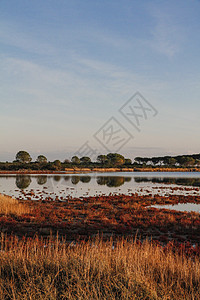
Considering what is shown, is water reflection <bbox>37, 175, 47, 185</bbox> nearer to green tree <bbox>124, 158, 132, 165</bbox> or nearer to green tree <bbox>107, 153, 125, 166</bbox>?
green tree <bbox>107, 153, 125, 166</bbox>

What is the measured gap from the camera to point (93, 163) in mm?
151000

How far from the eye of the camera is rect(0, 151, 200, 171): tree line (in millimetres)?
104000

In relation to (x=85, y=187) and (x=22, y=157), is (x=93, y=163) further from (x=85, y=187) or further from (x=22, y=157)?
(x=85, y=187)

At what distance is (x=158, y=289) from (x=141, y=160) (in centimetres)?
18642

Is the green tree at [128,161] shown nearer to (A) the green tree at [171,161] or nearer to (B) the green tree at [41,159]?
(A) the green tree at [171,161]

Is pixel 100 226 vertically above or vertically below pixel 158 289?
below

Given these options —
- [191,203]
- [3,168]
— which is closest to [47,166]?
[3,168]

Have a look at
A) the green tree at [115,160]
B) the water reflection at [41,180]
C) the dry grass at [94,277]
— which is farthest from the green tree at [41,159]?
the dry grass at [94,277]

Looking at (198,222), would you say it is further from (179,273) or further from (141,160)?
(141,160)

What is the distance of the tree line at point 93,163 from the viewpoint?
4094 inches

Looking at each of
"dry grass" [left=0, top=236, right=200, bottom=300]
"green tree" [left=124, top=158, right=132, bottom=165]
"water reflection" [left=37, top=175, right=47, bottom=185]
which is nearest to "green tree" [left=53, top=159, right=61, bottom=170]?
"water reflection" [left=37, top=175, right=47, bottom=185]

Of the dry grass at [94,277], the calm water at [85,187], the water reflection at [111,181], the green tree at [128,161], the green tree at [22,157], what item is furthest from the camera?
the green tree at [128,161]

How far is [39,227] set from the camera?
1376 cm

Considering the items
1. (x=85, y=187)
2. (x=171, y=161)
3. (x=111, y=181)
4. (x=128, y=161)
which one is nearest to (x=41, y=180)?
(x=111, y=181)
